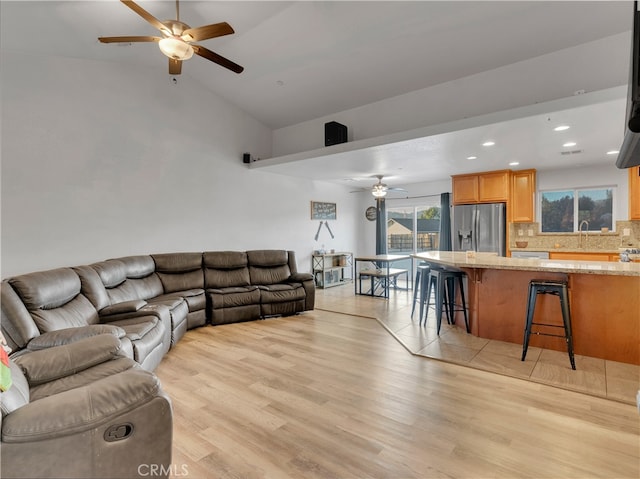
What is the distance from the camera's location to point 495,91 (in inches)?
165

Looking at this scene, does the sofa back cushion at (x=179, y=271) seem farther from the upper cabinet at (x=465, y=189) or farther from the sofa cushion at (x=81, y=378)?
the upper cabinet at (x=465, y=189)

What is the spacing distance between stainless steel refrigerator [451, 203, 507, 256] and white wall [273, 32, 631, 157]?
6.83ft

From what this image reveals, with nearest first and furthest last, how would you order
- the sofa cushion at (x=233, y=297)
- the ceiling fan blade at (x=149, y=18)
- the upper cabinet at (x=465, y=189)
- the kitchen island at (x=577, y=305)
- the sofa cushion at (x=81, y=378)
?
the sofa cushion at (x=81, y=378) < the ceiling fan blade at (x=149, y=18) < the kitchen island at (x=577, y=305) < the sofa cushion at (x=233, y=297) < the upper cabinet at (x=465, y=189)

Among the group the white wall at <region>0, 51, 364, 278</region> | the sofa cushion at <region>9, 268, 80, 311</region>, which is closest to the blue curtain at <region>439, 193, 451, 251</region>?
the white wall at <region>0, 51, 364, 278</region>

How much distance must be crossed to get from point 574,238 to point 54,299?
24.2 feet

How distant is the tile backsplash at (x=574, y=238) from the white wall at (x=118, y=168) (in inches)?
194

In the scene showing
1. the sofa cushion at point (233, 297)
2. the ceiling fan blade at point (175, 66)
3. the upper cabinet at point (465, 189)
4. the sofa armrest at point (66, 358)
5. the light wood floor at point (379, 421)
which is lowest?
the light wood floor at point (379, 421)

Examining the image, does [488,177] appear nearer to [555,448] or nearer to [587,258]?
[587,258]

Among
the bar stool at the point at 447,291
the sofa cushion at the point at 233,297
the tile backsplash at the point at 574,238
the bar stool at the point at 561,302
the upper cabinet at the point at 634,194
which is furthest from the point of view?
the tile backsplash at the point at 574,238

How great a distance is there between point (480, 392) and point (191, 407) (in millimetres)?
2241

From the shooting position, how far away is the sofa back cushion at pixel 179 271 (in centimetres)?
447

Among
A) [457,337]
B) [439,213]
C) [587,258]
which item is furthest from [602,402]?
[439,213]

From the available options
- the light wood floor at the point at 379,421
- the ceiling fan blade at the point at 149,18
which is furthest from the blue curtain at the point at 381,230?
the ceiling fan blade at the point at 149,18

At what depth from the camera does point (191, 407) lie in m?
2.29
